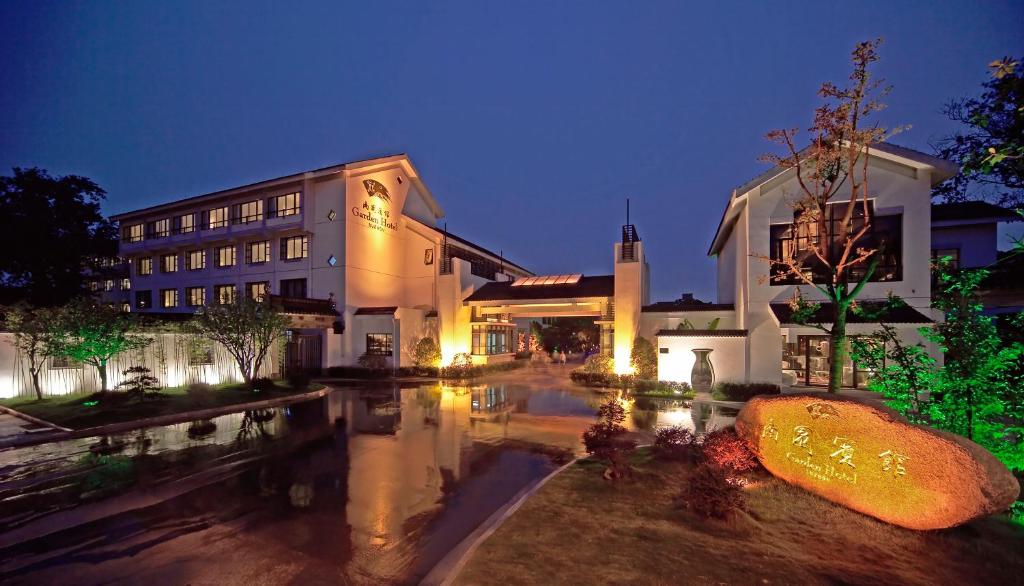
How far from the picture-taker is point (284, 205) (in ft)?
96.8

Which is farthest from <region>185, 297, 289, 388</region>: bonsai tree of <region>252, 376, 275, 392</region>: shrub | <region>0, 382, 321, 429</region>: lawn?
<region>0, 382, 321, 429</region>: lawn

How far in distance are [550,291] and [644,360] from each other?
7620 mm

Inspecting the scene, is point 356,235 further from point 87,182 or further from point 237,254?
point 87,182

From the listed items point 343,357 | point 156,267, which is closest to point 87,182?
point 156,267

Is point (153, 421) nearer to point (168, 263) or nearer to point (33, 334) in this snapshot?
point (33, 334)

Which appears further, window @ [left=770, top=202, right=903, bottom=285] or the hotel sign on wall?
the hotel sign on wall

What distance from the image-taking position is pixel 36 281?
29.9 meters

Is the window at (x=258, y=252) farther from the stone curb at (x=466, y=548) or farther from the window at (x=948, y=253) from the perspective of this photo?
the window at (x=948, y=253)

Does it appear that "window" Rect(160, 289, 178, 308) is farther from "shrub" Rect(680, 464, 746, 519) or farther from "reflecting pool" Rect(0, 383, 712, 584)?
"shrub" Rect(680, 464, 746, 519)

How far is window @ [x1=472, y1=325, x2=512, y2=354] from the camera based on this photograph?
29.9 m

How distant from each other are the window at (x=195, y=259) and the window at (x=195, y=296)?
1.66m

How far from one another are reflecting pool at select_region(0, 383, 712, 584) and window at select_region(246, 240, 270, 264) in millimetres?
19085

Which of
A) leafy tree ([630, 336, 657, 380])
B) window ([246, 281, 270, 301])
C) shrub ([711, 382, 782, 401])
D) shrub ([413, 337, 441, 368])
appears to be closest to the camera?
shrub ([711, 382, 782, 401])

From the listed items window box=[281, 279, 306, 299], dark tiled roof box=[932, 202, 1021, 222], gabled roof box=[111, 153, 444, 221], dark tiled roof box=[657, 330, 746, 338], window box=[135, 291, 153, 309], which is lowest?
dark tiled roof box=[657, 330, 746, 338]
